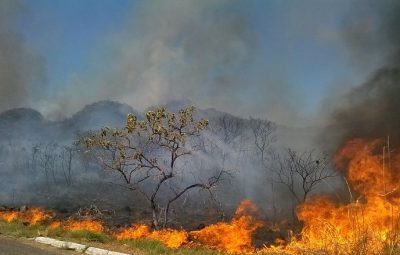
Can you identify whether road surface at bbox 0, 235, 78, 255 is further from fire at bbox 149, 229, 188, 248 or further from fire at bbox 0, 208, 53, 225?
fire at bbox 0, 208, 53, 225

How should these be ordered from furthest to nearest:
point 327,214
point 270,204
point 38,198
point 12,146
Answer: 1. point 12,146
2. point 270,204
3. point 38,198
4. point 327,214

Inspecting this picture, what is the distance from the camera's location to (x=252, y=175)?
261 ft

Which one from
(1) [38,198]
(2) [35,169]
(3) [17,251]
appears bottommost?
(3) [17,251]


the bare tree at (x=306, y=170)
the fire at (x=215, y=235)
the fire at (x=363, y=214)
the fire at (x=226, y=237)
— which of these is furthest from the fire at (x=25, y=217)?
the bare tree at (x=306, y=170)

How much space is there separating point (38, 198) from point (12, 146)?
42.8 metres

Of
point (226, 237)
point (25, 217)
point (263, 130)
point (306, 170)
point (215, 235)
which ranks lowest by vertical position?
point (226, 237)

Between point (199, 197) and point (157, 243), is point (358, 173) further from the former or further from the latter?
point (199, 197)

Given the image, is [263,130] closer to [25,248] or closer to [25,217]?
[25,217]

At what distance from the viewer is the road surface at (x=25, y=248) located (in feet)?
43.0

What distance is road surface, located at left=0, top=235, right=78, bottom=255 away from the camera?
13099mm

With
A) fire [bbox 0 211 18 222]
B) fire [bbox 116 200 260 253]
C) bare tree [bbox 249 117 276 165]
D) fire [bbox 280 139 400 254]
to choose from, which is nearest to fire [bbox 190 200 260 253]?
fire [bbox 116 200 260 253]

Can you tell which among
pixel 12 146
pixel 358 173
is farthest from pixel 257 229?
pixel 12 146

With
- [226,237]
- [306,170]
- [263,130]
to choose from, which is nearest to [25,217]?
[226,237]

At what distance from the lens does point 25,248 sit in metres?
14.1
